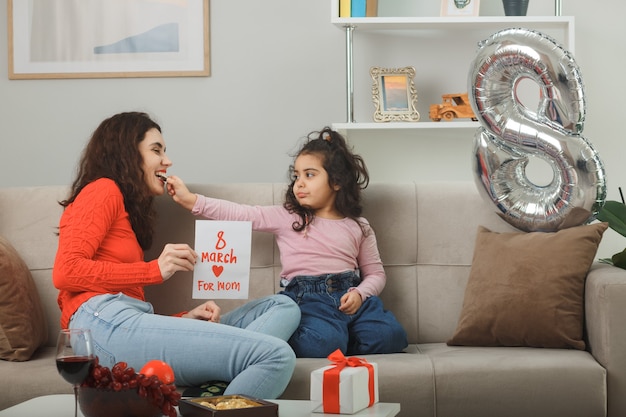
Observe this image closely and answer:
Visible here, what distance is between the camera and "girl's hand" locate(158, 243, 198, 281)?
2.32 metres

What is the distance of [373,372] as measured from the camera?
5.89 ft

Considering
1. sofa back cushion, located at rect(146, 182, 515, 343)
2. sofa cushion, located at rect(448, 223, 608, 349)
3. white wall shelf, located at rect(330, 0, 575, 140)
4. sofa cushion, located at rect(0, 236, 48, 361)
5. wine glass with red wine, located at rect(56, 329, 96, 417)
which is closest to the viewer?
wine glass with red wine, located at rect(56, 329, 96, 417)

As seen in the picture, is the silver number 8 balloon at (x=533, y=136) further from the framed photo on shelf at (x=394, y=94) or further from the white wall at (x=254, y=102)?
the white wall at (x=254, y=102)

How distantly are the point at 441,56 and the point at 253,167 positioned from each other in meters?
0.81

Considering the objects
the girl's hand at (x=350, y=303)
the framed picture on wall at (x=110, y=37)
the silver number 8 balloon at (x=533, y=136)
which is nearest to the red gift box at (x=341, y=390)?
the girl's hand at (x=350, y=303)

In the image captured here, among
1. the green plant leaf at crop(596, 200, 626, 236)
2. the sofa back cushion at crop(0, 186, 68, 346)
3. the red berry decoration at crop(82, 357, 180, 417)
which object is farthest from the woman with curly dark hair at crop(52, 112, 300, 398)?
the green plant leaf at crop(596, 200, 626, 236)

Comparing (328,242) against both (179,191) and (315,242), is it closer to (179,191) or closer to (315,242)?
(315,242)

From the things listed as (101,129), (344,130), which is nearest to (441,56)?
(344,130)

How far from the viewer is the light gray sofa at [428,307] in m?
2.26

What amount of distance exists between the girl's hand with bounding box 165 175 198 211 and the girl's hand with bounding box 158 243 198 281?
0.27 meters

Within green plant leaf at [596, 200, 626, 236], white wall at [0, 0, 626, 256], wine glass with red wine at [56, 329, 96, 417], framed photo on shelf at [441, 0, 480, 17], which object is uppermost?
framed photo on shelf at [441, 0, 480, 17]

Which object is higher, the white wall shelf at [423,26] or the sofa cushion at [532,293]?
the white wall shelf at [423,26]

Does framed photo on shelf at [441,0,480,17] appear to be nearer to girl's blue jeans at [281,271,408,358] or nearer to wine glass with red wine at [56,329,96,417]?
girl's blue jeans at [281,271,408,358]

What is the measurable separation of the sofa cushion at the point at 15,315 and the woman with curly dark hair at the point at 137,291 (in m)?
0.11
